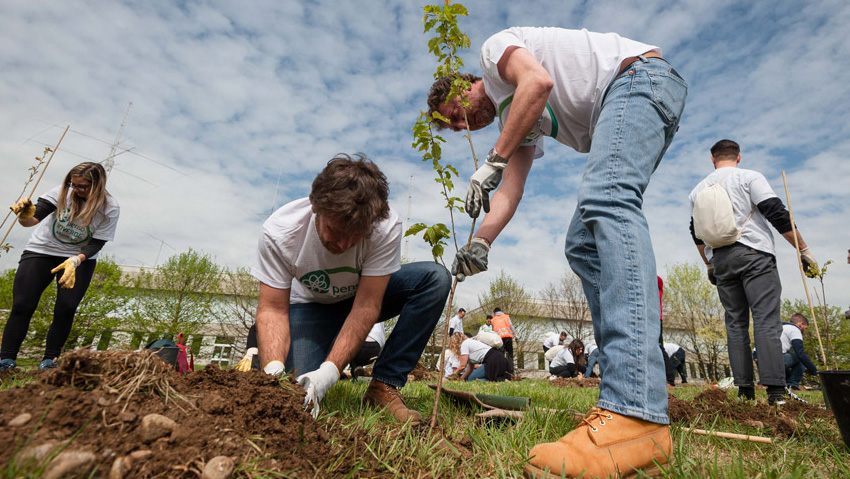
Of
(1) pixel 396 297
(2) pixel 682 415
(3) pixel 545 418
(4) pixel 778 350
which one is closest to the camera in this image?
(3) pixel 545 418

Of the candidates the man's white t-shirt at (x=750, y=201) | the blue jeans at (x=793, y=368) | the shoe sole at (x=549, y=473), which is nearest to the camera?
the shoe sole at (x=549, y=473)

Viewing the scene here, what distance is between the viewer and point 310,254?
101 inches

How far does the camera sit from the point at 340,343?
244 cm

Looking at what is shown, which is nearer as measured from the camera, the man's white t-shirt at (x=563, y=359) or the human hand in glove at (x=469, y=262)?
the human hand in glove at (x=469, y=262)

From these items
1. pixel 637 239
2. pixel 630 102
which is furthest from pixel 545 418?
pixel 630 102

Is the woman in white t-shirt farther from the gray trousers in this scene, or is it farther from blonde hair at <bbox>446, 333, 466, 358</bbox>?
blonde hair at <bbox>446, 333, 466, 358</bbox>

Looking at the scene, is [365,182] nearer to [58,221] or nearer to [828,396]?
[828,396]

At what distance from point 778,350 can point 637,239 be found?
2878mm

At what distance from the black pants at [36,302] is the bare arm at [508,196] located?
13.8 feet

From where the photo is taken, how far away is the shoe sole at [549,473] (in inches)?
51.4

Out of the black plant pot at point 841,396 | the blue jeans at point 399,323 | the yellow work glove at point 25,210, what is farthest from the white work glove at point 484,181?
the yellow work glove at point 25,210

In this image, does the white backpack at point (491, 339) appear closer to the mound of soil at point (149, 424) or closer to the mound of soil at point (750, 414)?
the mound of soil at point (750, 414)

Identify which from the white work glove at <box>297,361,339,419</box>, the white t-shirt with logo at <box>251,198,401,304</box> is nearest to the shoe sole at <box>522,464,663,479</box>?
the white work glove at <box>297,361,339,419</box>

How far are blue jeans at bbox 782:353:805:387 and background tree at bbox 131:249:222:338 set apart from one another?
935 inches
